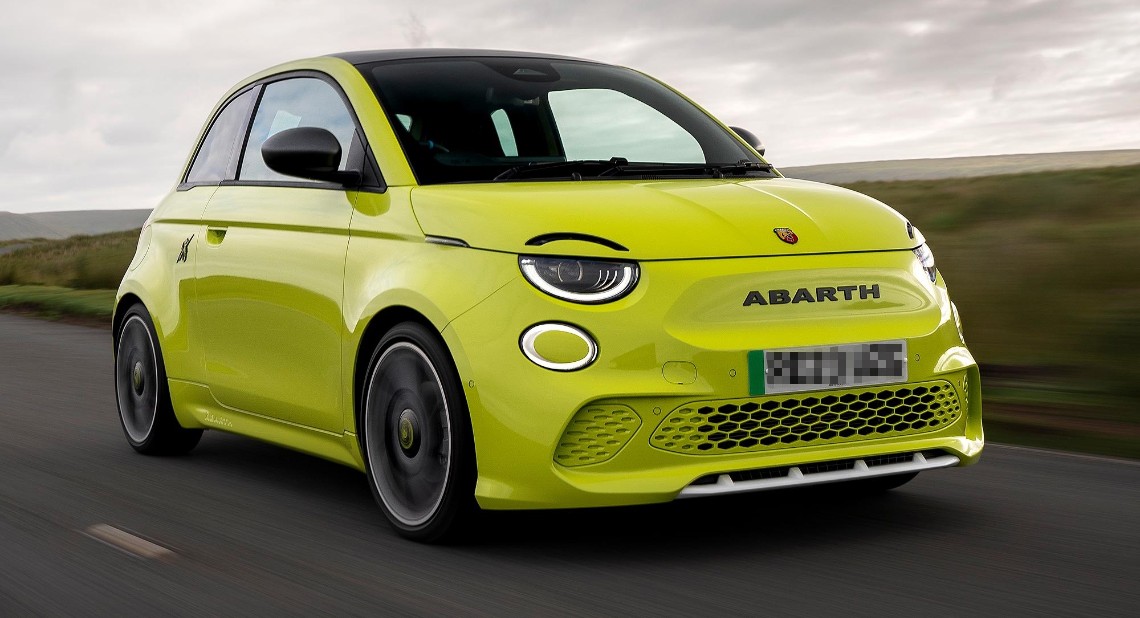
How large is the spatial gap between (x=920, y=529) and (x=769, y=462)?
761 millimetres

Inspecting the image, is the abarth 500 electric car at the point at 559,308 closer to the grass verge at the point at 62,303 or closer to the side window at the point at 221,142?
the side window at the point at 221,142

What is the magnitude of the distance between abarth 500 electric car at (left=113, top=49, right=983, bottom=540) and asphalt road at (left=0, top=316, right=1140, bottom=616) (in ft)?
0.76

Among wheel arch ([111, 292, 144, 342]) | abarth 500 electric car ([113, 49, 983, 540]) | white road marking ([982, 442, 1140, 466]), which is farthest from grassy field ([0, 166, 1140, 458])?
wheel arch ([111, 292, 144, 342])

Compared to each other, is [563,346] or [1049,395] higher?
[563,346]

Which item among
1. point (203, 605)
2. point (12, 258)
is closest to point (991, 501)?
point (203, 605)

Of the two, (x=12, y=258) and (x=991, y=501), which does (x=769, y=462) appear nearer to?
(x=991, y=501)

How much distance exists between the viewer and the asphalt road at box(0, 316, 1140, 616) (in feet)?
12.7

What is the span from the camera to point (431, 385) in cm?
455

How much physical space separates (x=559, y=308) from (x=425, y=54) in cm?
194

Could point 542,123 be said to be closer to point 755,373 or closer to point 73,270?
point 755,373

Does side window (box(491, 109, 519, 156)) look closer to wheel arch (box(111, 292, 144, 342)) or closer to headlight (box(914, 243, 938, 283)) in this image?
headlight (box(914, 243, 938, 283))

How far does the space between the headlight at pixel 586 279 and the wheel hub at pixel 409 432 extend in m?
0.72

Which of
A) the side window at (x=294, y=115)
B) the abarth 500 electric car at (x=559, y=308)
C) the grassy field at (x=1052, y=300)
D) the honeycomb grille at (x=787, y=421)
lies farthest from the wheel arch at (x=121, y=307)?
the grassy field at (x=1052, y=300)

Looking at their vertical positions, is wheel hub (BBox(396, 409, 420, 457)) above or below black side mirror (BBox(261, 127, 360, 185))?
below
